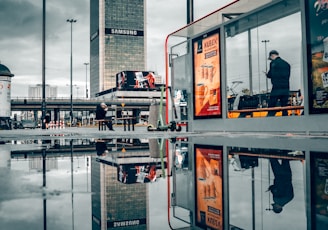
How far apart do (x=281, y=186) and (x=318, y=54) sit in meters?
8.02

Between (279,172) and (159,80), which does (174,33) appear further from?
(159,80)

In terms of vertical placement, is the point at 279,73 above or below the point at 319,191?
above

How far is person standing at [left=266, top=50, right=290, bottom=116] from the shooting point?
1124 centimetres

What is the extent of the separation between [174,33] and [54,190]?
13144 mm

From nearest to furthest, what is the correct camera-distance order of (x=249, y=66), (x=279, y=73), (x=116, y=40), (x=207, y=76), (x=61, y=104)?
(x=279, y=73) → (x=249, y=66) → (x=207, y=76) → (x=61, y=104) → (x=116, y=40)

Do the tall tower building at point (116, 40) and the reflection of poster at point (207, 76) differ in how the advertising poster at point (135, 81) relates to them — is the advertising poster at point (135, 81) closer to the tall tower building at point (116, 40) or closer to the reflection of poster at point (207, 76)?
the tall tower building at point (116, 40)

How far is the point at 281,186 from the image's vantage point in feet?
9.96

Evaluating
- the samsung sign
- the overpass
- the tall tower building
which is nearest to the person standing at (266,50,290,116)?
the overpass

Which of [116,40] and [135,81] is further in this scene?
[116,40]

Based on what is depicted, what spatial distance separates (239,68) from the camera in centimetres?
1281

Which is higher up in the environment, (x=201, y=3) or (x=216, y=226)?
(x=201, y=3)

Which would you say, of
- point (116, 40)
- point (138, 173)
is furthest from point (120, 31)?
point (138, 173)

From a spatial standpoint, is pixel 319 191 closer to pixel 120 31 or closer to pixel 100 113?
pixel 100 113

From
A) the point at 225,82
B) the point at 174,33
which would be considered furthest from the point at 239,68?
the point at 174,33
